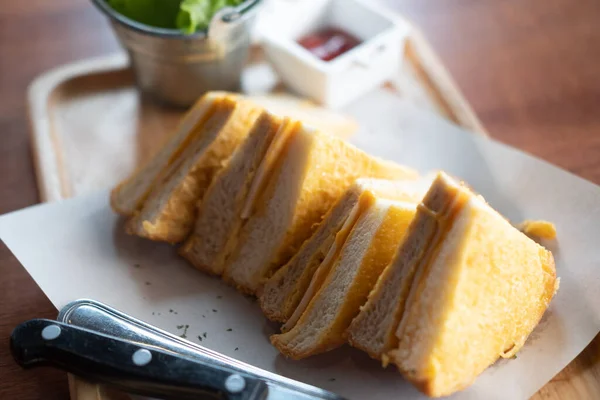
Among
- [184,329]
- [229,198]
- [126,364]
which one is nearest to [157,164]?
[229,198]

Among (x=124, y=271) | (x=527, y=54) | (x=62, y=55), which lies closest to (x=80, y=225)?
(x=124, y=271)

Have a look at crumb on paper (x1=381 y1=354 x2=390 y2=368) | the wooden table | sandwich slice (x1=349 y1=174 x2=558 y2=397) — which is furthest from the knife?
the wooden table

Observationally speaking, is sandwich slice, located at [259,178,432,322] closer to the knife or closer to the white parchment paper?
the white parchment paper

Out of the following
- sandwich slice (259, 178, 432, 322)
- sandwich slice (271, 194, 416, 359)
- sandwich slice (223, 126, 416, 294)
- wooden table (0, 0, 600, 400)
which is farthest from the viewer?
wooden table (0, 0, 600, 400)

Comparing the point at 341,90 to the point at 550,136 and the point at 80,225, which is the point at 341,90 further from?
the point at 80,225

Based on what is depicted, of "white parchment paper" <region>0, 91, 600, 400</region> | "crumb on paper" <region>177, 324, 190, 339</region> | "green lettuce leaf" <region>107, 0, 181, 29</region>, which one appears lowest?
"crumb on paper" <region>177, 324, 190, 339</region>

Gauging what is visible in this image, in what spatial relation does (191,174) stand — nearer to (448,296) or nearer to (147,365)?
(147,365)

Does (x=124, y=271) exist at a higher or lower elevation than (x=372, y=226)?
lower
